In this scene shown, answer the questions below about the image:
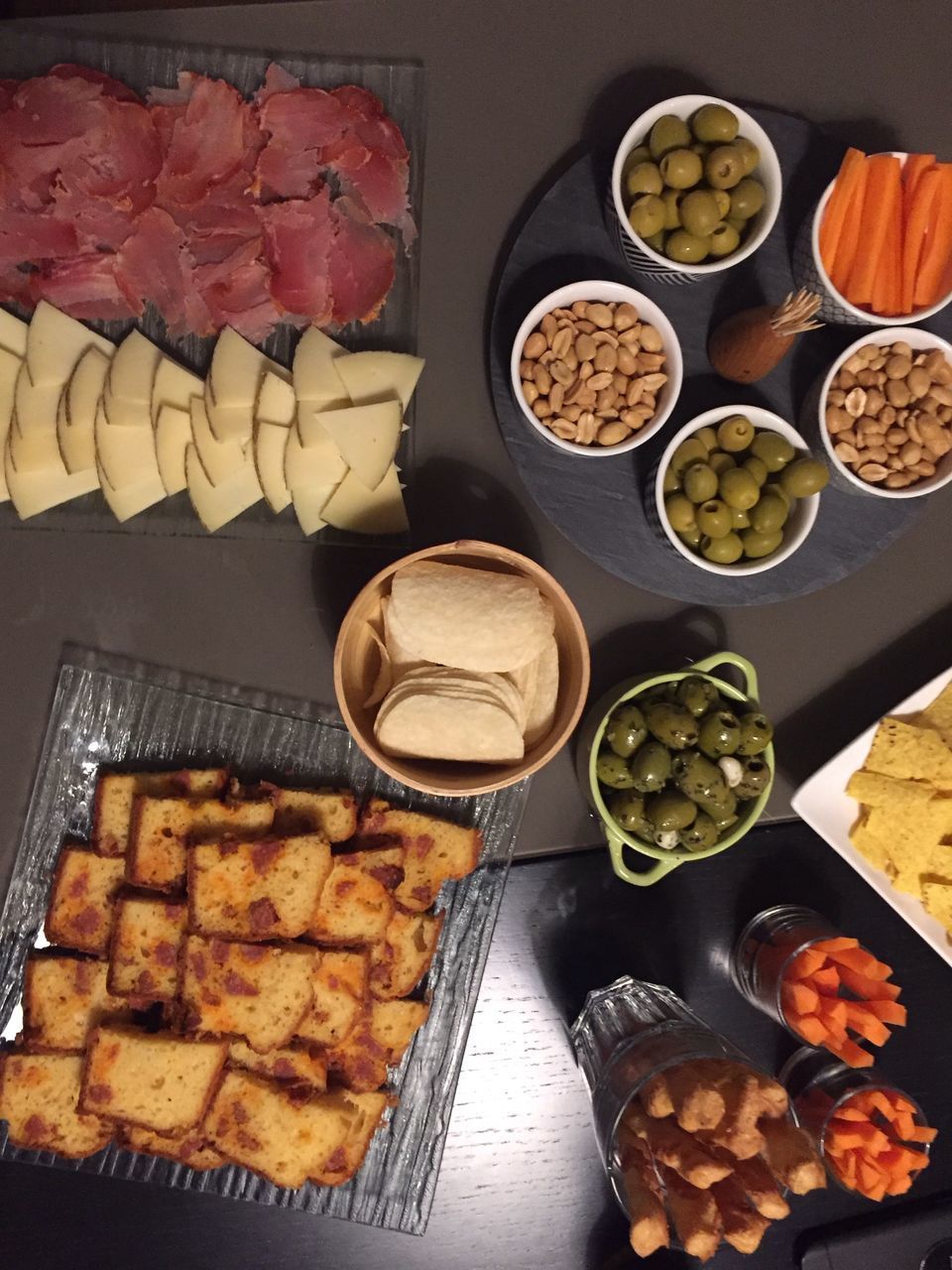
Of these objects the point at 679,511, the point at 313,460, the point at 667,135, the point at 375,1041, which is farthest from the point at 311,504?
the point at 375,1041

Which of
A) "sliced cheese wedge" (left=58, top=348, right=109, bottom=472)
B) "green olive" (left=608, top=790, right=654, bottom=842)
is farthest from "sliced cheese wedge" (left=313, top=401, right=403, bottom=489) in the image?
"green olive" (left=608, top=790, right=654, bottom=842)

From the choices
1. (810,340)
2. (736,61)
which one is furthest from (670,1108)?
(736,61)

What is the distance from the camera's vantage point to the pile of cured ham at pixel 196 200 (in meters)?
1.58

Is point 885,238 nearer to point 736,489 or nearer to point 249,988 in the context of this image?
point 736,489

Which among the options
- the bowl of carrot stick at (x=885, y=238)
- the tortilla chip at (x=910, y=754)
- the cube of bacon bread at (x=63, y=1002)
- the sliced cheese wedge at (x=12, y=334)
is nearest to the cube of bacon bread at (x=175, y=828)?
the cube of bacon bread at (x=63, y=1002)

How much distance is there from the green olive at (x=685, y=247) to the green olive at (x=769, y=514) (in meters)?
0.42

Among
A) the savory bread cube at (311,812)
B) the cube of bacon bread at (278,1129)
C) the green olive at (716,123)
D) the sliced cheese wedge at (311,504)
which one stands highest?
the green olive at (716,123)

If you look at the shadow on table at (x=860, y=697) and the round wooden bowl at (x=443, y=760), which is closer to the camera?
the round wooden bowl at (x=443, y=760)

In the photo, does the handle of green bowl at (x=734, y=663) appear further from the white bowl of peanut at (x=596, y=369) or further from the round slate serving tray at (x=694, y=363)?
the white bowl of peanut at (x=596, y=369)

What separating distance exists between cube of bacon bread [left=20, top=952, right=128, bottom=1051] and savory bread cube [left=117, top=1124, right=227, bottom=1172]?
7.3 inches

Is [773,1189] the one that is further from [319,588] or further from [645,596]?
[319,588]

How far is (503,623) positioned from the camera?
1361 millimetres

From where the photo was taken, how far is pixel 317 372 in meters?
1.59

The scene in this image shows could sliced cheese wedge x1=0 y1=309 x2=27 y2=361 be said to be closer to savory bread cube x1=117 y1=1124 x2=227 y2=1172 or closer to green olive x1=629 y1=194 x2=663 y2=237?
green olive x1=629 y1=194 x2=663 y2=237
